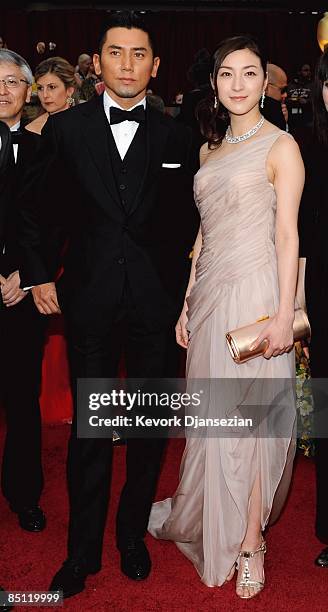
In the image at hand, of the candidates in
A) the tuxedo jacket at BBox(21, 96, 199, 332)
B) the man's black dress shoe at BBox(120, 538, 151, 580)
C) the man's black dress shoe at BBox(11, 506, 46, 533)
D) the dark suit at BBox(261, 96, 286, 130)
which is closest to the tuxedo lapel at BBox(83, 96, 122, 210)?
the tuxedo jacket at BBox(21, 96, 199, 332)

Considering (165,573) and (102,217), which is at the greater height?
(102,217)

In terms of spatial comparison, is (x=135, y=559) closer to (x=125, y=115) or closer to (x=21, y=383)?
(x=21, y=383)

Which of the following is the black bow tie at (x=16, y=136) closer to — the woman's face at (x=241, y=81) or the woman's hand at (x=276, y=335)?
the woman's face at (x=241, y=81)

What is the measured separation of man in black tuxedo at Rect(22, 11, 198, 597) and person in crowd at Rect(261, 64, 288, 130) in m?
1.59

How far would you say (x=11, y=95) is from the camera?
109 inches

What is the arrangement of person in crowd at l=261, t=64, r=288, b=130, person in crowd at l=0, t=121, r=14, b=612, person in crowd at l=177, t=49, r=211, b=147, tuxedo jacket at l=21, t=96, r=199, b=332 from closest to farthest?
person in crowd at l=0, t=121, r=14, b=612, tuxedo jacket at l=21, t=96, r=199, b=332, person in crowd at l=261, t=64, r=288, b=130, person in crowd at l=177, t=49, r=211, b=147

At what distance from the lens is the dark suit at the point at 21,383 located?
9.27 ft

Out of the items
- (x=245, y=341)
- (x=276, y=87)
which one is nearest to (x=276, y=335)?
(x=245, y=341)

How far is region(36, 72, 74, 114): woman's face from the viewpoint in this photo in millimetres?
4570

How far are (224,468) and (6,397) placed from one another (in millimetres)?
965

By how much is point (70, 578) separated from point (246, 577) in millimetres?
612

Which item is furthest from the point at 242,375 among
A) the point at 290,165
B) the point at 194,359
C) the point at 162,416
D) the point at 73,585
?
the point at 73,585

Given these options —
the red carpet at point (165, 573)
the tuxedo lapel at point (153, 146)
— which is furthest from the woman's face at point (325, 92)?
the red carpet at point (165, 573)

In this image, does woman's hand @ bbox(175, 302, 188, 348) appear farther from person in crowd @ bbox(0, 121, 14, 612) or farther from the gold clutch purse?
person in crowd @ bbox(0, 121, 14, 612)
